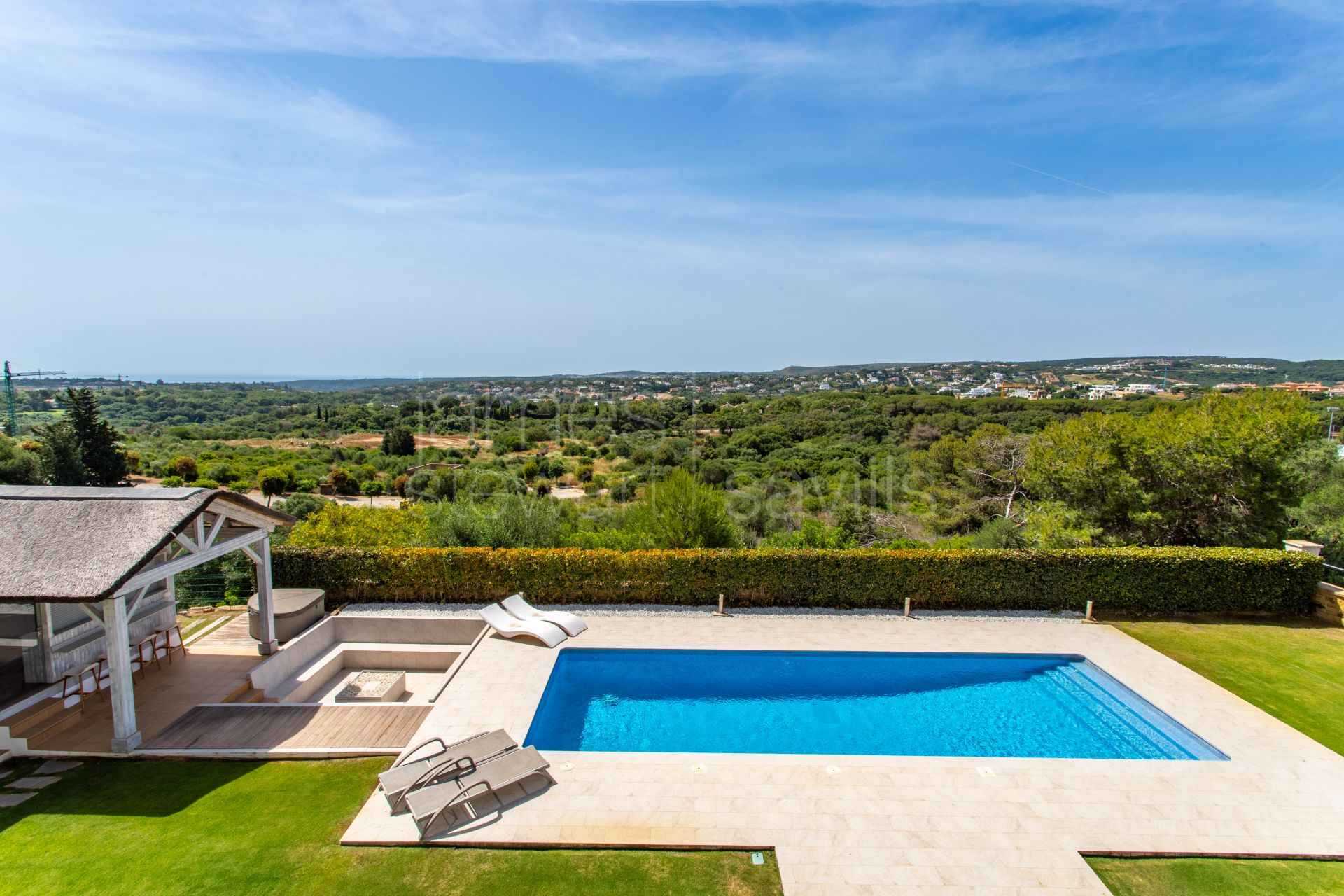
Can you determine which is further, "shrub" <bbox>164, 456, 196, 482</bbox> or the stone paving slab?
"shrub" <bbox>164, 456, 196, 482</bbox>

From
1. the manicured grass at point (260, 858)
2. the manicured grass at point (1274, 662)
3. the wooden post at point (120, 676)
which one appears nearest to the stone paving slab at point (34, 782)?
the manicured grass at point (260, 858)

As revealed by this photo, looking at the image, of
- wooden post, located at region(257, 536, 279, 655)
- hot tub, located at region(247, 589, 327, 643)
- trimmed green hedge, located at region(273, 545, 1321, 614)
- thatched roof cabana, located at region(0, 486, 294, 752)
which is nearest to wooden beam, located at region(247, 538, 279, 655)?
wooden post, located at region(257, 536, 279, 655)

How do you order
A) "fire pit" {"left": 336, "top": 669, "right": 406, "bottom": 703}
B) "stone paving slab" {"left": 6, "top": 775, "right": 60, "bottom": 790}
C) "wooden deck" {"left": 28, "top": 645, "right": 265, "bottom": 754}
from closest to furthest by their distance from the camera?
1. "stone paving slab" {"left": 6, "top": 775, "right": 60, "bottom": 790}
2. "wooden deck" {"left": 28, "top": 645, "right": 265, "bottom": 754}
3. "fire pit" {"left": 336, "top": 669, "right": 406, "bottom": 703}

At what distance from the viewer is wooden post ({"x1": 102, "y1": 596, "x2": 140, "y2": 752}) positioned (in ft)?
→ 23.2

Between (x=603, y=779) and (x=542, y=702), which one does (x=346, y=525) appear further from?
(x=603, y=779)

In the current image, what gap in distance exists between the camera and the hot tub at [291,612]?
10.2 metres

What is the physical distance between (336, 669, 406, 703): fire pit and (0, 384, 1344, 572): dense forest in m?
4.89

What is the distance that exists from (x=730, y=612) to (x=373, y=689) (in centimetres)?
676

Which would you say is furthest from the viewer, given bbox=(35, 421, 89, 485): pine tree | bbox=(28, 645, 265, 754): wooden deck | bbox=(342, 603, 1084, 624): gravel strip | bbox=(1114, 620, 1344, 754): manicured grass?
bbox=(35, 421, 89, 485): pine tree

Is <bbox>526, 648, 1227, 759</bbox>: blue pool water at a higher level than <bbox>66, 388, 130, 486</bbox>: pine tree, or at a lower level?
lower

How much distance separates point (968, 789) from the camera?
7070 millimetres

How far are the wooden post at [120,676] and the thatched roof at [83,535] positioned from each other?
38 cm

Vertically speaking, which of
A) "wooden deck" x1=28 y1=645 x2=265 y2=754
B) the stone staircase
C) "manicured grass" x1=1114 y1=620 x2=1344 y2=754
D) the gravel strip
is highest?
"wooden deck" x1=28 y1=645 x2=265 y2=754

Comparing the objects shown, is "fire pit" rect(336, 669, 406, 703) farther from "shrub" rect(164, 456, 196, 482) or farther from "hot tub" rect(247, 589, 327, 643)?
"shrub" rect(164, 456, 196, 482)
